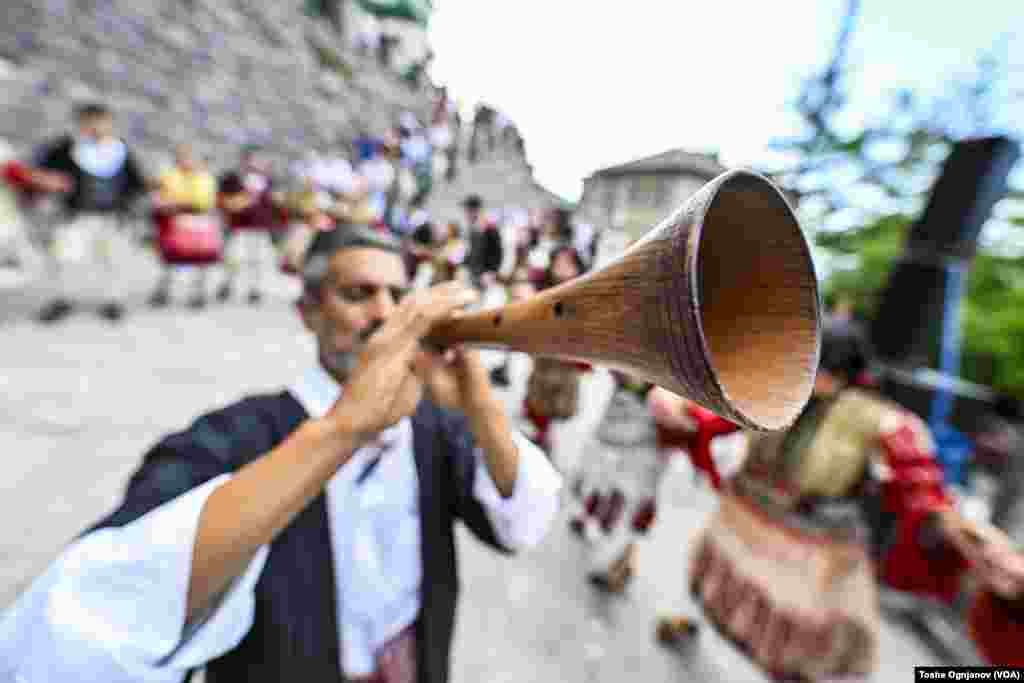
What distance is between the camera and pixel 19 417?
10.6 ft

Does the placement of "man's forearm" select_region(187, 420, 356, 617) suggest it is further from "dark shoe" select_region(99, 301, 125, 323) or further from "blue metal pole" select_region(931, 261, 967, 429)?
"dark shoe" select_region(99, 301, 125, 323)

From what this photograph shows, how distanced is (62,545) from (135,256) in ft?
24.9

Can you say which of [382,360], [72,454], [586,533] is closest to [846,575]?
[586,533]

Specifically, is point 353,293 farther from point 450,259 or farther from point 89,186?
point 89,186

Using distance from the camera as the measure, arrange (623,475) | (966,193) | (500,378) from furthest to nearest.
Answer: (966,193)
(623,475)
(500,378)

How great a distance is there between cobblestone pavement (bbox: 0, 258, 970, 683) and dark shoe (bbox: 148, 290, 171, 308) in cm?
91

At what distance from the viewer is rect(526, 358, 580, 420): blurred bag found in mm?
3180

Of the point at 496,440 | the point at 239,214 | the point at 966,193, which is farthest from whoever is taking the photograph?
the point at 239,214

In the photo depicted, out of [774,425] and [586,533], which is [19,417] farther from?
[774,425]

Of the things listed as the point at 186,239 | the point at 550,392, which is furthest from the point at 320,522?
the point at 186,239

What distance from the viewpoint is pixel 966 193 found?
382cm

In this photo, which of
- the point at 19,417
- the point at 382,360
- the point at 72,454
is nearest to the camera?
the point at 382,360

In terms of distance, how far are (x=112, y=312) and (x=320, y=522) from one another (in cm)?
563

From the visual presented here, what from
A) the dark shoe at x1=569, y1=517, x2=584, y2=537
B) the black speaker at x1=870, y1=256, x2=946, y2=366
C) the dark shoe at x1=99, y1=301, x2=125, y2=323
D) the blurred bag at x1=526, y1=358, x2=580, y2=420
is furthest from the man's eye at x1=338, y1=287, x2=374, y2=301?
the dark shoe at x1=99, y1=301, x2=125, y2=323
